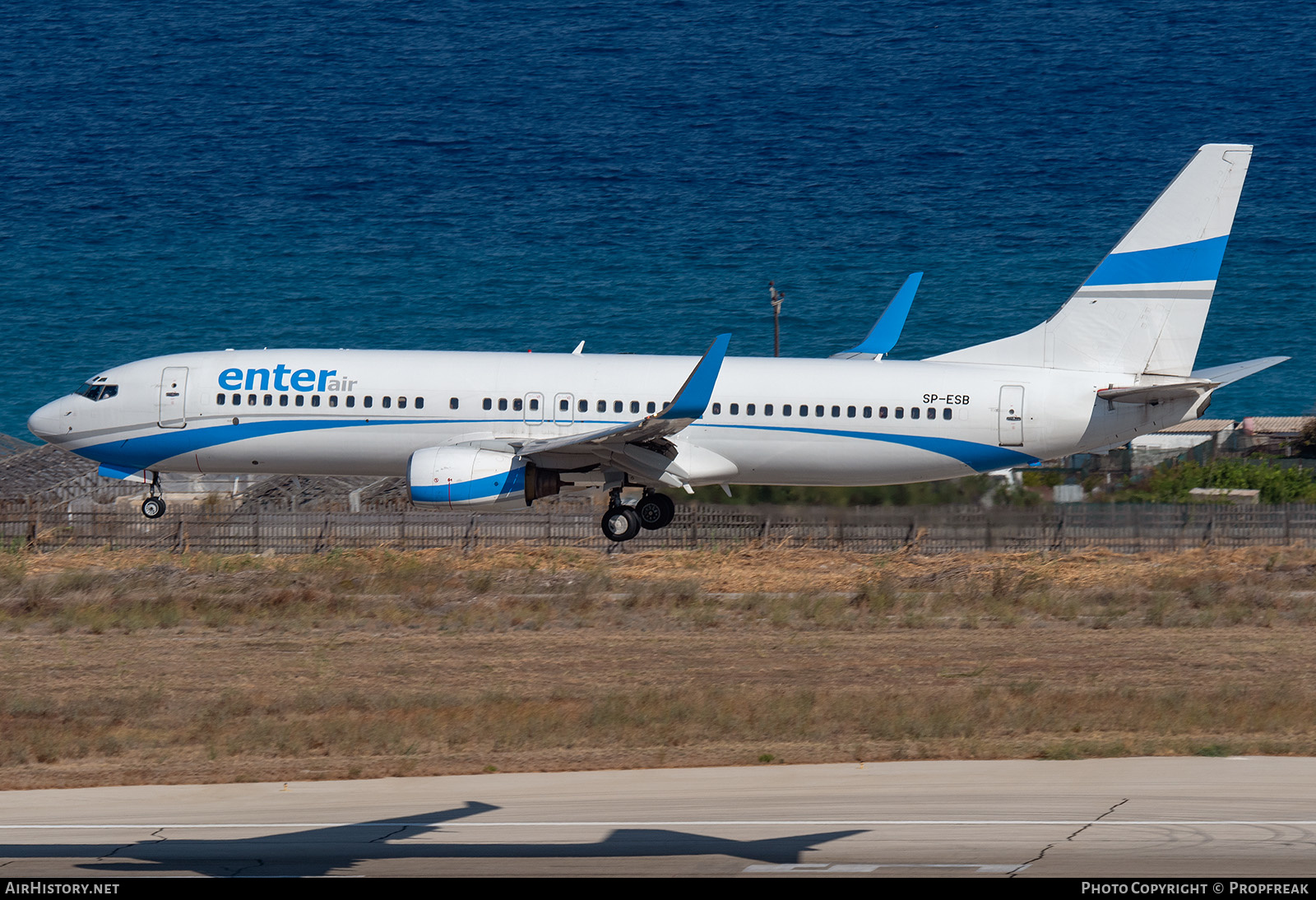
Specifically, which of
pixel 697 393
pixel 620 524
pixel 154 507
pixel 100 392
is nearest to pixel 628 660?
pixel 620 524

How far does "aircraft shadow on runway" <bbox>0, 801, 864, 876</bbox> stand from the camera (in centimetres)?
1355

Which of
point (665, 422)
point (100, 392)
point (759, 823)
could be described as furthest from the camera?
point (100, 392)

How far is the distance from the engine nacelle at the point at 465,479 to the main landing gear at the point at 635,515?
2542mm

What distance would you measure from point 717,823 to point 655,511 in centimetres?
1664

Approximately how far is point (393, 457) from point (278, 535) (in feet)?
44.0

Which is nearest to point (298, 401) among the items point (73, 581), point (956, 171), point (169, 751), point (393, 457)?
point (393, 457)

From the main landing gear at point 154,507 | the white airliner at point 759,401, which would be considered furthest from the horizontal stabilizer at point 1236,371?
the main landing gear at point 154,507

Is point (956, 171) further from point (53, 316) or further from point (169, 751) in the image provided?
point (169, 751)

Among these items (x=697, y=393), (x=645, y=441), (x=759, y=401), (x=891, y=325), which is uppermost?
(x=891, y=325)

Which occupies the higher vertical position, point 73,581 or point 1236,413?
point 1236,413

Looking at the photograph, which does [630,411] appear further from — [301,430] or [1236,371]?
[1236,371]

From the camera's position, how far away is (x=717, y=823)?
15414mm

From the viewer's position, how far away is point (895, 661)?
27875mm

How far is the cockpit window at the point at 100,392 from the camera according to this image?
3275cm
